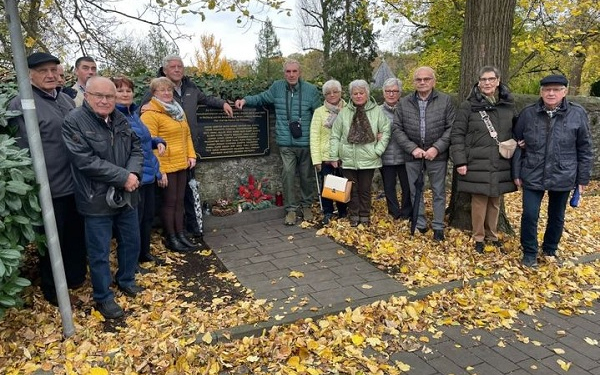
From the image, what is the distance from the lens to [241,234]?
5898mm

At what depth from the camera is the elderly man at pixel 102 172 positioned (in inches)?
137

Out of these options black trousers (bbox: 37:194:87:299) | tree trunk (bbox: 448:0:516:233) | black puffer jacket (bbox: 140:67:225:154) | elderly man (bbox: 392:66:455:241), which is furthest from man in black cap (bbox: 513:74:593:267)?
black trousers (bbox: 37:194:87:299)

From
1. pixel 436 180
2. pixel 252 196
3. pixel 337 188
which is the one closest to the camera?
pixel 436 180

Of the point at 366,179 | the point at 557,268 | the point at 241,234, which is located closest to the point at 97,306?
the point at 241,234

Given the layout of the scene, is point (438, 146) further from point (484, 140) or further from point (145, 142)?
point (145, 142)

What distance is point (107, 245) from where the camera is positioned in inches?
147

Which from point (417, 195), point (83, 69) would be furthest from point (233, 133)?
point (417, 195)

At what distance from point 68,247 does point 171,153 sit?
1.52 m

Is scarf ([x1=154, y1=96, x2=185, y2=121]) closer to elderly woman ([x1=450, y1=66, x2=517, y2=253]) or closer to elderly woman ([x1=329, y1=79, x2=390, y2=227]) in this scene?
elderly woman ([x1=329, y1=79, x2=390, y2=227])

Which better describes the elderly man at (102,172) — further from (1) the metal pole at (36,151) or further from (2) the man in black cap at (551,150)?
(2) the man in black cap at (551,150)

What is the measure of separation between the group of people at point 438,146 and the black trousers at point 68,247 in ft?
9.26

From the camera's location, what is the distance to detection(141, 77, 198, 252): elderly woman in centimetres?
490

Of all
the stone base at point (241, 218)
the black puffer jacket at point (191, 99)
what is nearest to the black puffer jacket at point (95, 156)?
the black puffer jacket at point (191, 99)

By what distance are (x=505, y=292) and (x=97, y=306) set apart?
3654mm
